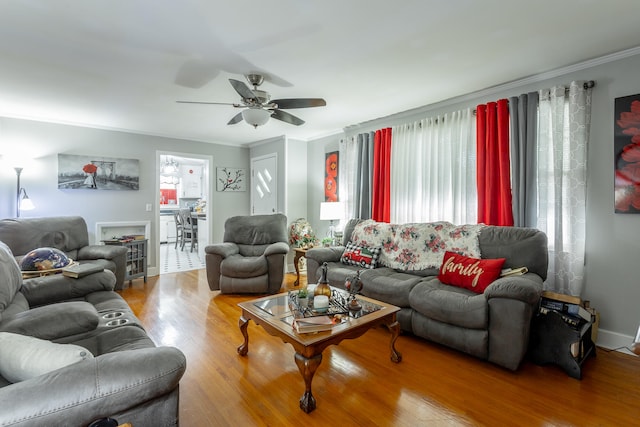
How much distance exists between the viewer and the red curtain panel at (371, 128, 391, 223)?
4.26 metres

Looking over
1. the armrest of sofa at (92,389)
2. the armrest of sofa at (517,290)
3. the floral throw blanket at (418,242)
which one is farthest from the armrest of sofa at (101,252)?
the armrest of sofa at (517,290)

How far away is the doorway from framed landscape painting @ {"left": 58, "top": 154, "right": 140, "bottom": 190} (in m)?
1.79

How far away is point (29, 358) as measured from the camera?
108 cm

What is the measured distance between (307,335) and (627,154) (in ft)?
9.54

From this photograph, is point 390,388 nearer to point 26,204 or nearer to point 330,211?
point 330,211

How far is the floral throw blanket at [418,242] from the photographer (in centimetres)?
309

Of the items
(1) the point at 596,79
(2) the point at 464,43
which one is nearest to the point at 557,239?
(1) the point at 596,79

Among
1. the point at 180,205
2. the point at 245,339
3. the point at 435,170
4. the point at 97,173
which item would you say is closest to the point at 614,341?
the point at 435,170

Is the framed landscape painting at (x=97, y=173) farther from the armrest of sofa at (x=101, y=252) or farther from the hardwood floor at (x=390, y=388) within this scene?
the hardwood floor at (x=390, y=388)

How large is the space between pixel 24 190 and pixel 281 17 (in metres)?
4.48

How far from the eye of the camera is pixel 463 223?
3.51m

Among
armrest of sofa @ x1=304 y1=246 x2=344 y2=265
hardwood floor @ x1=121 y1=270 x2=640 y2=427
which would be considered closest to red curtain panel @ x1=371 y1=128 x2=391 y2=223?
armrest of sofa @ x1=304 y1=246 x2=344 y2=265

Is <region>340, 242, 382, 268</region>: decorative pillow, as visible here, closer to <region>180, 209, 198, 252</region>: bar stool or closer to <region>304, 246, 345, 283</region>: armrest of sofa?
<region>304, 246, 345, 283</region>: armrest of sofa

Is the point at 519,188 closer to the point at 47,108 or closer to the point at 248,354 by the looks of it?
the point at 248,354
